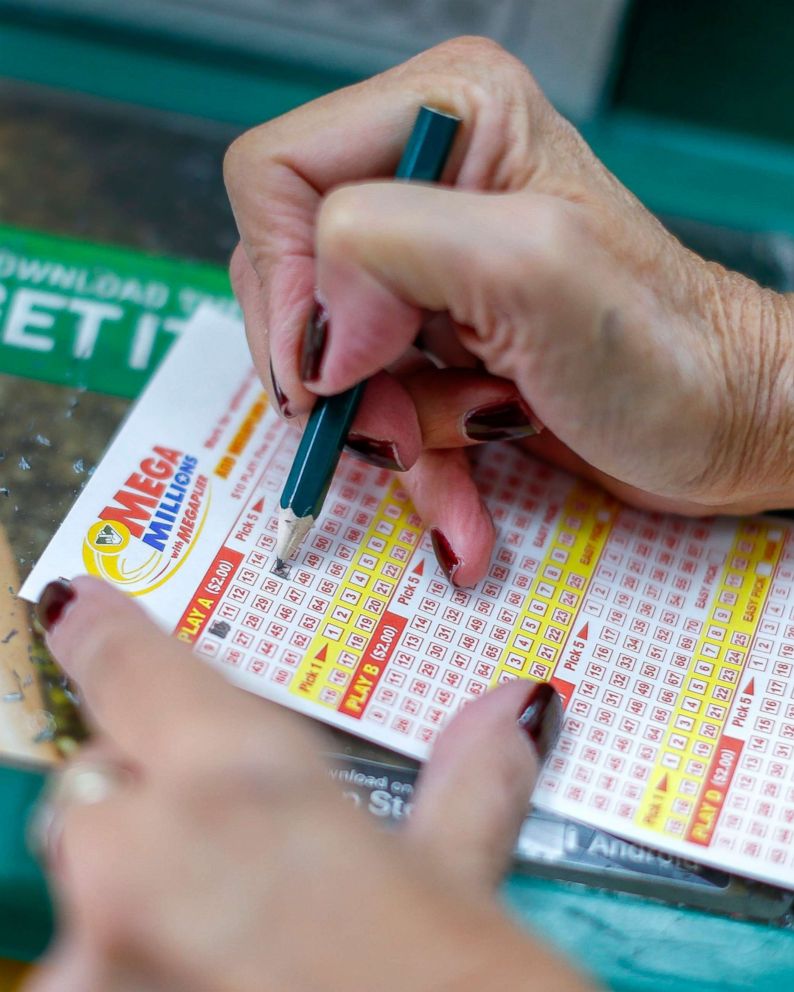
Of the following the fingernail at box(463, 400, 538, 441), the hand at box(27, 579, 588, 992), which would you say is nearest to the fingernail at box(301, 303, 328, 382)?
the fingernail at box(463, 400, 538, 441)

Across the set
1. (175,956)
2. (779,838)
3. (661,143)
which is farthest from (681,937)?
(661,143)

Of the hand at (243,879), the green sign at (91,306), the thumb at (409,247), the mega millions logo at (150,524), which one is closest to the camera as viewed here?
the hand at (243,879)

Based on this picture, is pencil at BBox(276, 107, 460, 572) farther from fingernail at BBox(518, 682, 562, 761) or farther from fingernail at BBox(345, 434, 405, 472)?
fingernail at BBox(518, 682, 562, 761)

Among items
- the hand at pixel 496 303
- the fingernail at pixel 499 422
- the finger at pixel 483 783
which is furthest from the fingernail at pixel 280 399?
the finger at pixel 483 783

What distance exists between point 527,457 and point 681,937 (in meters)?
0.34

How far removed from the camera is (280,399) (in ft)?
2.10

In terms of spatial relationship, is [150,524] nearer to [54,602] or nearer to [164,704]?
[54,602]

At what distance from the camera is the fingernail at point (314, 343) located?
582 mm

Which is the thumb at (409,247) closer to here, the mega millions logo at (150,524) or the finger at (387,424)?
the finger at (387,424)

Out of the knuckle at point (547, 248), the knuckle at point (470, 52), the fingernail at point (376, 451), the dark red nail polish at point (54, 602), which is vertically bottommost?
the dark red nail polish at point (54, 602)

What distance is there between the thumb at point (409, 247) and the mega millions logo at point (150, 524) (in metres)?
0.19

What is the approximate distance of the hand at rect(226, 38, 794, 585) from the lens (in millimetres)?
525

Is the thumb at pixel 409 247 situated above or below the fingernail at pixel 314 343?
above

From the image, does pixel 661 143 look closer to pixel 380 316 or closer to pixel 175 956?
pixel 380 316
